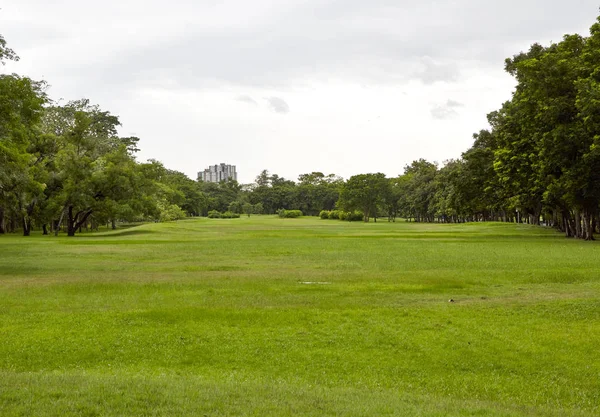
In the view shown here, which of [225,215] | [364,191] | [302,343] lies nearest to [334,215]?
[364,191]

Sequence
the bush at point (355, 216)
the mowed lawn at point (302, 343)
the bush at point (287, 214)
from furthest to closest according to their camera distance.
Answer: the bush at point (287, 214) → the bush at point (355, 216) → the mowed lawn at point (302, 343)

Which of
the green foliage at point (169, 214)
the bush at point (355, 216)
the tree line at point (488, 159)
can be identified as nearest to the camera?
the tree line at point (488, 159)

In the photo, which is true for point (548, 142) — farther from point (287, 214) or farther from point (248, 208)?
point (248, 208)

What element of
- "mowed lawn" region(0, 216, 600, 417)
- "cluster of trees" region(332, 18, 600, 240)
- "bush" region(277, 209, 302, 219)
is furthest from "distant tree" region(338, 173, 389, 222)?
"mowed lawn" region(0, 216, 600, 417)

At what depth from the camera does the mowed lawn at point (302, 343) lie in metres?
9.37

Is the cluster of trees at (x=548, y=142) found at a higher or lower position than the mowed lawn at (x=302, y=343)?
higher

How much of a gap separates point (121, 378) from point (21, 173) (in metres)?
38.1

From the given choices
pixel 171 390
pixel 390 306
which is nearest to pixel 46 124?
pixel 390 306

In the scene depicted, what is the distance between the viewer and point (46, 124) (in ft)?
286

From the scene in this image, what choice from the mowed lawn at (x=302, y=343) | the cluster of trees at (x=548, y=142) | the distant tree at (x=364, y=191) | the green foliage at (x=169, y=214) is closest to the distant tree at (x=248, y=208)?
the distant tree at (x=364, y=191)

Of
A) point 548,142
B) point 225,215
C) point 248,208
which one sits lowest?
point 225,215

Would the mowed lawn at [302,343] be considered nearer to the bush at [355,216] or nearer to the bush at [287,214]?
the bush at [355,216]

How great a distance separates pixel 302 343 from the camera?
14242 millimetres

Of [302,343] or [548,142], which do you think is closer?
[302,343]
